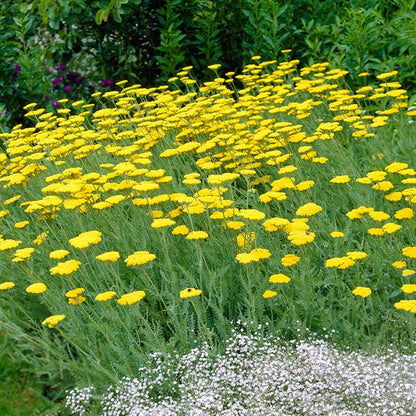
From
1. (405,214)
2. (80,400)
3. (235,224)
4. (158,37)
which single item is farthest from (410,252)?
(158,37)

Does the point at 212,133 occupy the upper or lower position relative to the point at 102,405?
upper

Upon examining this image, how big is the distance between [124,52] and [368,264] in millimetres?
5375

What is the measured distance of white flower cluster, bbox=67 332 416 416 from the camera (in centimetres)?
296

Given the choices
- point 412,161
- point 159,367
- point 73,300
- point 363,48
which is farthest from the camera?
point 363,48

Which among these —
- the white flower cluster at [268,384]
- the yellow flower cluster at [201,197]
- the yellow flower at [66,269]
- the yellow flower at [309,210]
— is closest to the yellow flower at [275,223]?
the yellow flower cluster at [201,197]

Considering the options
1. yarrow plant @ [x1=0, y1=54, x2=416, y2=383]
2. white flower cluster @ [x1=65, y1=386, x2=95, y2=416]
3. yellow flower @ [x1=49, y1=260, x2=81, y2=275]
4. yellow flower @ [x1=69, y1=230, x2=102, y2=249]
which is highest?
yellow flower @ [x1=69, y1=230, x2=102, y2=249]

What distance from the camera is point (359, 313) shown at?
345cm

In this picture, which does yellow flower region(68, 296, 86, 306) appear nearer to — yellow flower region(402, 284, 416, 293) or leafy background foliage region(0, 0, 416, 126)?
yellow flower region(402, 284, 416, 293)

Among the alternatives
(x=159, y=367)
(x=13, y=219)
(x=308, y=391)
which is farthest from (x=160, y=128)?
(x=308, y=391)

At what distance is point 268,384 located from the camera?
3172 millimetres

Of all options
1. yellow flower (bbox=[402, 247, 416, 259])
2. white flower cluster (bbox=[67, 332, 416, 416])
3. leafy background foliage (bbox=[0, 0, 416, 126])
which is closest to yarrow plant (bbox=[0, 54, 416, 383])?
yellow flower (bbox=[402, 247, 416, 259])

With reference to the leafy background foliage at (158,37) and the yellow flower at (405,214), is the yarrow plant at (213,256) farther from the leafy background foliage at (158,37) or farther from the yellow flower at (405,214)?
the leafy background foliage at (158,37)

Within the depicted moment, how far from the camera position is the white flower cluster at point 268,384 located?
2.96 meters

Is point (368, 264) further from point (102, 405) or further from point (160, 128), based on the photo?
point (160, 128)
